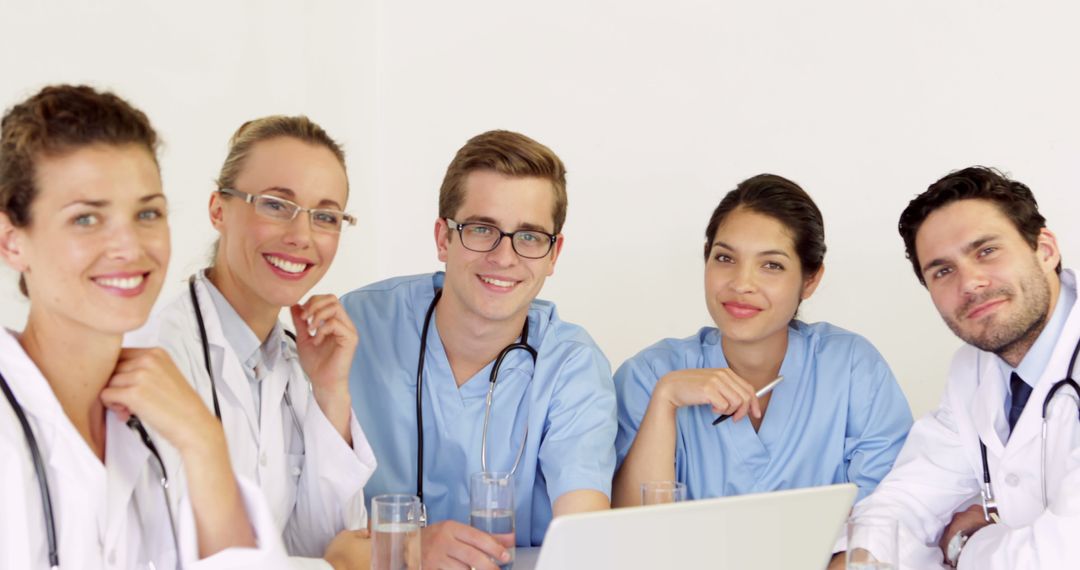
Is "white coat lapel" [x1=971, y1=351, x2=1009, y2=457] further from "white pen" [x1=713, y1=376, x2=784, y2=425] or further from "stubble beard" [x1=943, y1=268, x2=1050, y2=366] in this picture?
"white pen" [x1=713, y1=376, x2=784, y2=425]

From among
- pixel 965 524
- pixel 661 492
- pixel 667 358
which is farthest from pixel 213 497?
pixel 965 524

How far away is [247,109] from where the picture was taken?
10.4ft

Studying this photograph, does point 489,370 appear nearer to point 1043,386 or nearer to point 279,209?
point 279,209

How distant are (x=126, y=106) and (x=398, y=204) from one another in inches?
91.2

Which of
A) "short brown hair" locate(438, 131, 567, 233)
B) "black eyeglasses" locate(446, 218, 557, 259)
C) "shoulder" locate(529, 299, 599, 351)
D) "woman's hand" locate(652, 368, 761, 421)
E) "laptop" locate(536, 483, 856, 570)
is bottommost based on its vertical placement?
"laptop" locate(536, 483, 856, 570)

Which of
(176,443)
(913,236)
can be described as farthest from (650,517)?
(913,236)

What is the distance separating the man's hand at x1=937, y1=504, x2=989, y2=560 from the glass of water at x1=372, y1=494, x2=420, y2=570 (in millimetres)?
1156

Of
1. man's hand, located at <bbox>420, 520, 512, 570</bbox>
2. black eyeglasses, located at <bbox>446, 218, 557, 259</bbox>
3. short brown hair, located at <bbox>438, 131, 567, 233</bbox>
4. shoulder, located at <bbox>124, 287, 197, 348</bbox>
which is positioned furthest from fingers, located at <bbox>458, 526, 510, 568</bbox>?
short brown hair, located at <bbox>438, 131, 567, 233</bbox>

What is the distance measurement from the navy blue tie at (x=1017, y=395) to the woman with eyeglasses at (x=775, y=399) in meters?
0.31

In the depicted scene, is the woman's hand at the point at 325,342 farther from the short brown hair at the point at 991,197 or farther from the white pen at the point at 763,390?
the short brown hair at the point at 991,197

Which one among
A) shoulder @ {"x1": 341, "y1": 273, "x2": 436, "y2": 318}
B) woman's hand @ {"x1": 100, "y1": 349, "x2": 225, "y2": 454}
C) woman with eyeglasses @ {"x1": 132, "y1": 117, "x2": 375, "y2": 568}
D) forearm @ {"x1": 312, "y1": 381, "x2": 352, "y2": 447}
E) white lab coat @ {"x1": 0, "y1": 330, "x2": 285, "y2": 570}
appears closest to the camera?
white lab coat @ {"x1": 0, "y1": 330, "x2": 285, "y2": 570}

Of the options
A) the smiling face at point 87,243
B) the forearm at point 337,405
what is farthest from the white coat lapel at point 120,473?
the forearm at point 337,405

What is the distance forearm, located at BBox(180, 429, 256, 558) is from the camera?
1439 mm

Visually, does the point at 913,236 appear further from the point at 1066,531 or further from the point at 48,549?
the point at 48,549
